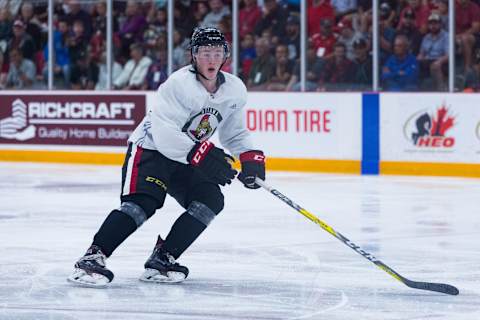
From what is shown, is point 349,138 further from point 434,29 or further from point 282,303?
point 282,303

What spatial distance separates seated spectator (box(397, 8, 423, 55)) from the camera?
1245 centimetres

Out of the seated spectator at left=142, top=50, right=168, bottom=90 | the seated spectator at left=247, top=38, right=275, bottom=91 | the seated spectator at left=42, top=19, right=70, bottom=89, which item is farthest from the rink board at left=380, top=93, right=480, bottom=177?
the seated spectator at left=42, top=19, right=70, bottom=89

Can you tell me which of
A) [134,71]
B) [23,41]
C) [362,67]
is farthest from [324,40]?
[23,41]

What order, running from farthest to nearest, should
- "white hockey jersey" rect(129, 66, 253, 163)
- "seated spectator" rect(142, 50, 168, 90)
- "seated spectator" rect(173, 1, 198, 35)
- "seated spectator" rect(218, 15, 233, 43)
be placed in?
"seated spectator" rect(142, 50, 168, 90) → "seated spectator" rect(173, 1, 198, 35) → "seated spectator" rect(218, 15, 233, 43) → "white hockey jersey" rect(129, 66, 253, 163)

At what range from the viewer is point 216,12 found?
14.0m

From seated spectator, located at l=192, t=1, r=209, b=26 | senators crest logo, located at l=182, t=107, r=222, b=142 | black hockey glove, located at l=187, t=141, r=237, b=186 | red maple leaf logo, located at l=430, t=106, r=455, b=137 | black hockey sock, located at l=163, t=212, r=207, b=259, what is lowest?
red maple leaf logo, located at l=430, t=106, r=455, b=137

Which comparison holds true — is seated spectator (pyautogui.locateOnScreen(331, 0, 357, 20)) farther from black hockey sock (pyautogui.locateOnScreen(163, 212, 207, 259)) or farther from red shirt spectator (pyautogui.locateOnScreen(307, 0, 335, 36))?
black hockey sock (pyautogui.locateOnScreen(163, 212, 207, 259))

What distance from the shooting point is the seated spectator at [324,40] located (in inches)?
517

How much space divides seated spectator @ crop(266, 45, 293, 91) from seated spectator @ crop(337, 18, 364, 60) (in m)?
0.69

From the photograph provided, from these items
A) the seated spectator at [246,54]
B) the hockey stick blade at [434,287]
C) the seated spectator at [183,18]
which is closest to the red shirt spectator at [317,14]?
the seated spectator at [246,54]

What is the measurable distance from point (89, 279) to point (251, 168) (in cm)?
82

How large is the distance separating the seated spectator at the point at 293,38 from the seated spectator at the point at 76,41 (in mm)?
2720

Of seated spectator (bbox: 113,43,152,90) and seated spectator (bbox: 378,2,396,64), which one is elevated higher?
seated spectator (bbox: 378,2,396,64)

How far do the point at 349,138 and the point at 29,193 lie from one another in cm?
363
